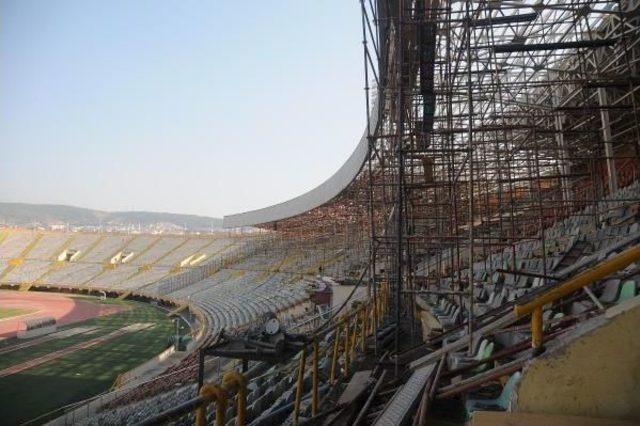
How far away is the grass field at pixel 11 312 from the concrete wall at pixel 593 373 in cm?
3305

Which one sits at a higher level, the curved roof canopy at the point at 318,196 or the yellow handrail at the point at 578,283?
the curved roof canopy at the point at 318,196

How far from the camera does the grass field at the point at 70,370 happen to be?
12914 millimetres

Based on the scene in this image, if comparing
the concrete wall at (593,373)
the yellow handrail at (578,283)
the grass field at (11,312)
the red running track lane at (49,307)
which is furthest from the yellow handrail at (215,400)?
the grass field at (11,312)

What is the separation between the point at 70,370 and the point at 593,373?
1891 cm

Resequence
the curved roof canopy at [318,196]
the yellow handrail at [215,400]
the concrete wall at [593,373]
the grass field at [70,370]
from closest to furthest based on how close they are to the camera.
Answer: the concrete wall at [593,373] < the yellow handrail at [215,400] < the grass field at [70,370] < the curved roof canopy at [318,196]

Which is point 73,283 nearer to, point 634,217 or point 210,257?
point 210,257

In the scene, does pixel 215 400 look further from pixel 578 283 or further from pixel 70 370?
pixel 70 370

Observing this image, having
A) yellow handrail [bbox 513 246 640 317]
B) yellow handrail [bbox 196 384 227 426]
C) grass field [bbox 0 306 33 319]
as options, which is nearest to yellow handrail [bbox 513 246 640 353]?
yellow handrail [bbox 513 246 640 317]

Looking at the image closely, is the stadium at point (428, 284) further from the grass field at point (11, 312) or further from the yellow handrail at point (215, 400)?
the grass field at point (11, 312)

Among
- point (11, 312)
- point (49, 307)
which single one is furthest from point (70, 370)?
point (49, 307)

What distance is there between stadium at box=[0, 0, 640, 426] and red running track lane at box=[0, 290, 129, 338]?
0.96 feet

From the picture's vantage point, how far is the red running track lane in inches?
990

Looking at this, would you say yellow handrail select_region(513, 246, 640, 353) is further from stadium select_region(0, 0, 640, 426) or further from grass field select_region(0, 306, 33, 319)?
grass field select_region(0, 306, 33, 319)

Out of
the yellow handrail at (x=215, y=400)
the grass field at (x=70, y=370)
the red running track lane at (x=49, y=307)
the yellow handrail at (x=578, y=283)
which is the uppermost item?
the yellow handrail at (x=578, y=283)
